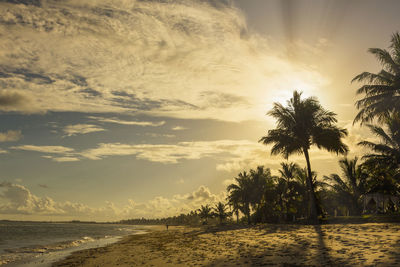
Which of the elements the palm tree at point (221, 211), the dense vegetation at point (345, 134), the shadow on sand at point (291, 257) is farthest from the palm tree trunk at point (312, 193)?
the palm tree at point (221, 211)

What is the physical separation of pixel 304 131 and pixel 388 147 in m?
9.38

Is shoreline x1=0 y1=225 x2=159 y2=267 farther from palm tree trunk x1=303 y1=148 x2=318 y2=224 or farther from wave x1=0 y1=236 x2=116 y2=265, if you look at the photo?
palm tree trunk x1=303 y1=148 x2=318 y2=224

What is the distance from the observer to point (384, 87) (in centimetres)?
2206

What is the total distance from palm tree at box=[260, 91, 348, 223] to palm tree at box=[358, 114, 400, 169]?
4230 millimetres

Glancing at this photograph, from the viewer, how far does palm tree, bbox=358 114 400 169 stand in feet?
87.2

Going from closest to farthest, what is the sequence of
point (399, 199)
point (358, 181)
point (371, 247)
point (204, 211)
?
point (371, 247)
point (399, 199)
point (358, 181)
point (204, 211)

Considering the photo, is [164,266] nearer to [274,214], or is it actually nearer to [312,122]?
[312,122]

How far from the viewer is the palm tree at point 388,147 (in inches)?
1047

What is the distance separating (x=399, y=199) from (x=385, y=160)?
8736 millimetres

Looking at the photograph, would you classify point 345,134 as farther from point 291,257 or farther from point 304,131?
point 291,257

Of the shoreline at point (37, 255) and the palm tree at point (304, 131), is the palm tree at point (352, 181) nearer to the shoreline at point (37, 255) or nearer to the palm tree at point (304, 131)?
the palm tree at point (304, 131)

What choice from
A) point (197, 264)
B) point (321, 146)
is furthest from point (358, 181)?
point (197, 264)

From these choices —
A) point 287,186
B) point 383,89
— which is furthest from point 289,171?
point 383,89

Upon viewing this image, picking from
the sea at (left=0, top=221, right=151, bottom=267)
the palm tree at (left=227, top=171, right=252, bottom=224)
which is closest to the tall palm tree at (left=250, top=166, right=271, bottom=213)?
the palm tree at (left=227, top=171, right=252, bottom=224)
